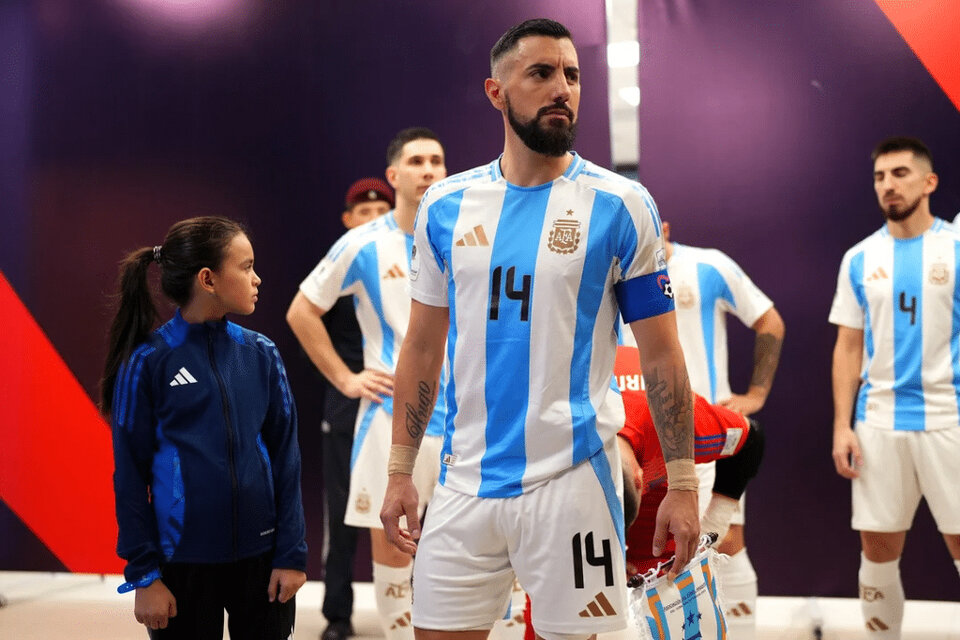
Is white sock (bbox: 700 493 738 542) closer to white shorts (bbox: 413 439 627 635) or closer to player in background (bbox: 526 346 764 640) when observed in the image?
player in background (bbox: 526 346 764 640)

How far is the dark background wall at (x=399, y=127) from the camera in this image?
4758 mm

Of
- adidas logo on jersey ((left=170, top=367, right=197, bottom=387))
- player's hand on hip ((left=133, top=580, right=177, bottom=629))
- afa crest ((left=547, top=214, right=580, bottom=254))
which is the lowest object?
player's hand on hip ((left=133, top=580, right=177, bottom=629))

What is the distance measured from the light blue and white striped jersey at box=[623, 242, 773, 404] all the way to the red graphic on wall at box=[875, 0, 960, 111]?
1366mm

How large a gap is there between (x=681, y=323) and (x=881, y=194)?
95 centimetres

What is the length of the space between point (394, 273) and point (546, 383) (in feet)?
6.16

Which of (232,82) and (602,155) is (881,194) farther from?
(232,82)

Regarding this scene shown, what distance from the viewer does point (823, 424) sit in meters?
4.77

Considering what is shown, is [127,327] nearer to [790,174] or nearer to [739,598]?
[739,598]

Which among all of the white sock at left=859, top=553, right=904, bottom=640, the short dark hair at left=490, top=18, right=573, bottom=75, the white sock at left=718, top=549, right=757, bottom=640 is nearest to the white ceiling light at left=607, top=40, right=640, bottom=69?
the white sock at left=718, top=549, right=757, bottom=640

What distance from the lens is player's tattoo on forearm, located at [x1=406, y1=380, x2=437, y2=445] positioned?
2.20 m

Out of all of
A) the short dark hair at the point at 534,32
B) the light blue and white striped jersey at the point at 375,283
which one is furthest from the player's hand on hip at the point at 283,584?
the light blue and white striped jersey at the point at 375,283

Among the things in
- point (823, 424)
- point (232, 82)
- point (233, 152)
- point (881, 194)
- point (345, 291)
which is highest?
point (232, 82)

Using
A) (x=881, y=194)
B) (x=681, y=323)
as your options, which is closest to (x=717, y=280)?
(x=681, y=323)

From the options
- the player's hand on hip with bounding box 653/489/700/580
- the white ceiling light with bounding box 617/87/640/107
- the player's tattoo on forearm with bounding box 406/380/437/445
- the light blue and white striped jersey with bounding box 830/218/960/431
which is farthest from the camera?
the white ceiling light with bounding box 617/87/640/107
